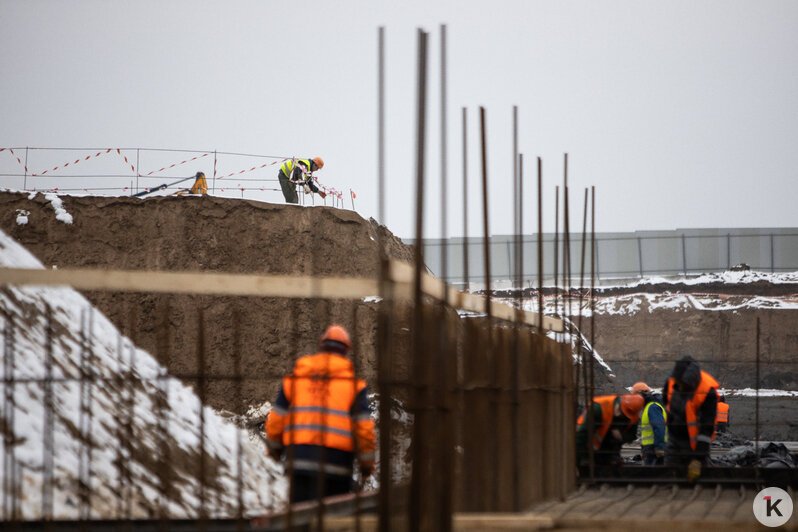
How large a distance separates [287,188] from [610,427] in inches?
526

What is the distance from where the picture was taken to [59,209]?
64.9 feet

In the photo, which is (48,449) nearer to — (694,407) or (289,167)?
(694,407)

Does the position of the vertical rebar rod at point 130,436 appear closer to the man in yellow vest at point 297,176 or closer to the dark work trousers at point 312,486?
the dark work trousers at point 312,486

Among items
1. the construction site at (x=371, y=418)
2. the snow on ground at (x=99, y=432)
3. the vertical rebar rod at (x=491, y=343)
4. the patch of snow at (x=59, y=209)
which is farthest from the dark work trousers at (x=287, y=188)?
the vertical rebar rod at (x=491, y=343)

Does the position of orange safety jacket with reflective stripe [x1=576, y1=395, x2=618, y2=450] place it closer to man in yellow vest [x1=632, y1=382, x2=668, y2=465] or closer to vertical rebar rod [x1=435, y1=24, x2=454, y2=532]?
man in yellow vest [x1=632, y1=382, x2=668, y2=465]

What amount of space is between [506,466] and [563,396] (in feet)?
6.85

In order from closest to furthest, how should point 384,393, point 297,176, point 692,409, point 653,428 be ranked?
1. point 384,393
2. point 692,409
3. point 653,428
4. point 297,176

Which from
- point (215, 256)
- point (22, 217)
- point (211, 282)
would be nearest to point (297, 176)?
point (215, 256)

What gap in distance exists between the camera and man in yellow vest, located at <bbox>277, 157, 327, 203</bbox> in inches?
845

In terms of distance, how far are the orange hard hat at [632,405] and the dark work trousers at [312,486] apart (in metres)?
4.76

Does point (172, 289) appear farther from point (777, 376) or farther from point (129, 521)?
point (777, 376)

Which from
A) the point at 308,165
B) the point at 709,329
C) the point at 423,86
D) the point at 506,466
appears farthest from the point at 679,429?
the point at 709,329

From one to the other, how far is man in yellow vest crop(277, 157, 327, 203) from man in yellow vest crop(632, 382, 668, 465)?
12050 millimetres

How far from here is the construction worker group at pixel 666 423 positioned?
9281 mm
